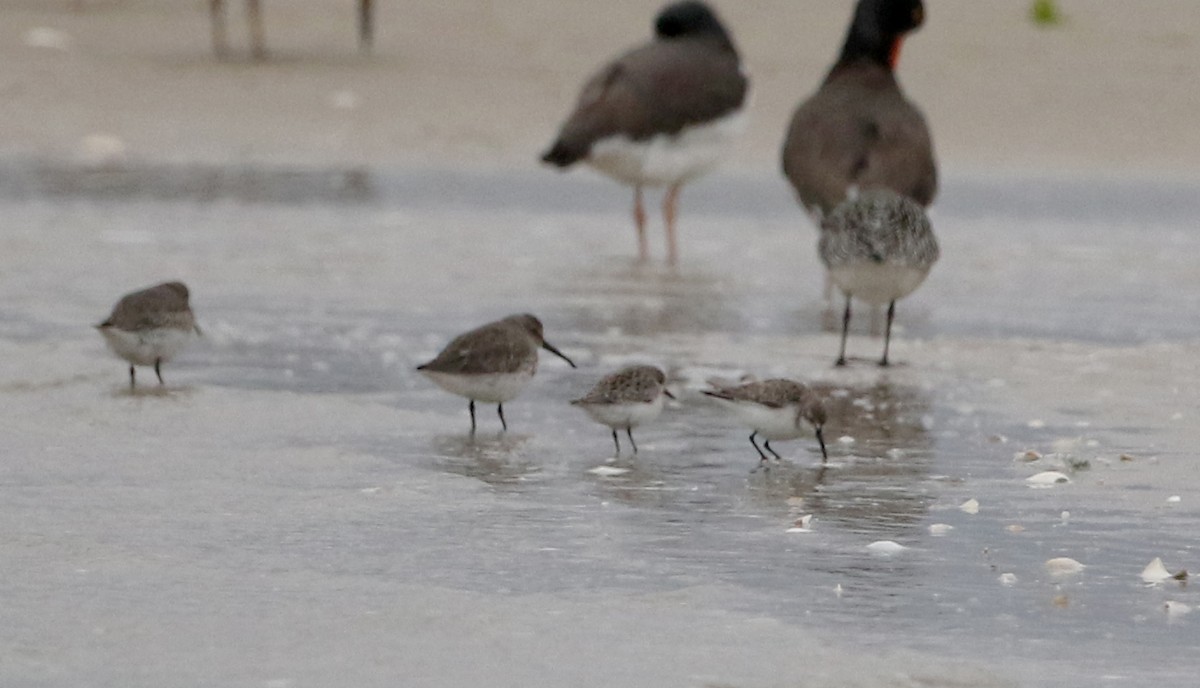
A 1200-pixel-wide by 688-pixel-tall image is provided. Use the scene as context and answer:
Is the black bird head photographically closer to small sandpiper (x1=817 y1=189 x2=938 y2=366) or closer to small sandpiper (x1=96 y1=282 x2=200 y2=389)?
small sandpiper (x1=817 y1=189 x2=938 y2=366)

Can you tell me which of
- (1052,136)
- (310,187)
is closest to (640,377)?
(310,187)

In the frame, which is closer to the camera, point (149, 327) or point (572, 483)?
point (572, 483)

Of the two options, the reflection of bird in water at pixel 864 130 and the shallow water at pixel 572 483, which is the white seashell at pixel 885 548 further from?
the reflection of bird in water at pixel 864 130

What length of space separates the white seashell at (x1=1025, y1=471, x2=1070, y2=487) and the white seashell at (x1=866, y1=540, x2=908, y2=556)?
1176 mm

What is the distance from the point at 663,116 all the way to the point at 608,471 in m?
7.67

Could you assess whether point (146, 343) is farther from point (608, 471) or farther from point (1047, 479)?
point (1047, 479)

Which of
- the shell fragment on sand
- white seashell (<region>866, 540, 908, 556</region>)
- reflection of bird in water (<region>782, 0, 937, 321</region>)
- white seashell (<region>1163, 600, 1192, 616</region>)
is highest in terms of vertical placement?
reflection of bird in water (<region>782, 0, 937, 321</region>)

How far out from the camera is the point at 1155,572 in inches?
231

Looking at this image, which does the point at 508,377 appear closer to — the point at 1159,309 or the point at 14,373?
the point at 14,373

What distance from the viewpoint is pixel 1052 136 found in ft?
66.7

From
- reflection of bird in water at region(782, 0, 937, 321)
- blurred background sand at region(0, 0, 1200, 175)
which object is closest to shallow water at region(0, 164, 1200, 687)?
reflection of bird in water at region(782, 0, 937, 321)

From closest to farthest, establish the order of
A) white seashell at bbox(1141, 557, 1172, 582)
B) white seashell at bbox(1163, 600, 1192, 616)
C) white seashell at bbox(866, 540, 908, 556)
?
white seashell at bbox(1163, 600, 1192, 616) → white seashell at bbox(1141, 557, 1172, 582) → white seashell at bbox(866, 540, 908, 556)

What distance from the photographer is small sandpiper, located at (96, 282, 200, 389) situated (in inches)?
347

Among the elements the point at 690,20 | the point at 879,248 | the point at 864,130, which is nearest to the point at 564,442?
the point at 879,248
